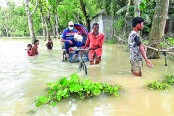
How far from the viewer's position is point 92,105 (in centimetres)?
541

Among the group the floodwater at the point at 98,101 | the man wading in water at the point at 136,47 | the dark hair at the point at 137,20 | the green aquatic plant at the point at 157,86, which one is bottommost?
the floodwater at the point at 98,101

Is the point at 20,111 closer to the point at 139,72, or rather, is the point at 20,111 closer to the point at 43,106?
the point at 43,106

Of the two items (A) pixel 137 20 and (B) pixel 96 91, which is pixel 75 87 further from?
(A) pixel 137 20

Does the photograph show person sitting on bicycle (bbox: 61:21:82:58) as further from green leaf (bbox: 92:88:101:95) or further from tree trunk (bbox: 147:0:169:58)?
green leaf (bbox: 92:88:101:95)

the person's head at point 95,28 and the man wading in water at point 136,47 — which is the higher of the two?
the person's head at point 95,28

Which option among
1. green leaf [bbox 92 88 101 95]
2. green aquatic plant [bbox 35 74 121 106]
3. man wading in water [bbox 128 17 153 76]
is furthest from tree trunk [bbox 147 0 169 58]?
green leaf [bbox 92 88 101 95]

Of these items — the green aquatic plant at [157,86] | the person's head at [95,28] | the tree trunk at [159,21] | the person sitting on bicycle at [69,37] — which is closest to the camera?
the green aquatic plant at [157,86]

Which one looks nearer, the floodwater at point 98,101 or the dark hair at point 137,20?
the floodwater at point 98,101

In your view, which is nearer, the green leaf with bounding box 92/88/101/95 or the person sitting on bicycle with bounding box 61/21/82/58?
the green leaf with bounding box 92/88/101/95

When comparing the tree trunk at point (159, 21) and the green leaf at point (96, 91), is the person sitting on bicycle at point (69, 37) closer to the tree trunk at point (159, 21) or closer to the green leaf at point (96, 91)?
the tree trunk at point (159, 21)

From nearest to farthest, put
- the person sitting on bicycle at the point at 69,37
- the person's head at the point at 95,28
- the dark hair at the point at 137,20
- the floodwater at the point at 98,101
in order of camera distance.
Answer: the floodwater at the point at 98,101
the dark hair at the point at 137,20
the person's head at the point at 95,28
the person sitting on bicycle at the point at 69,37

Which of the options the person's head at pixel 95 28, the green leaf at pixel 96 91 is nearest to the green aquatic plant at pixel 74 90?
the green leaf at pixel 96 91

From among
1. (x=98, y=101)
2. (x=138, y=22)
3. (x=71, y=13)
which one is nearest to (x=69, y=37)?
(x=138, y=22)

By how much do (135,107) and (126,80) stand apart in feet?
7.17
